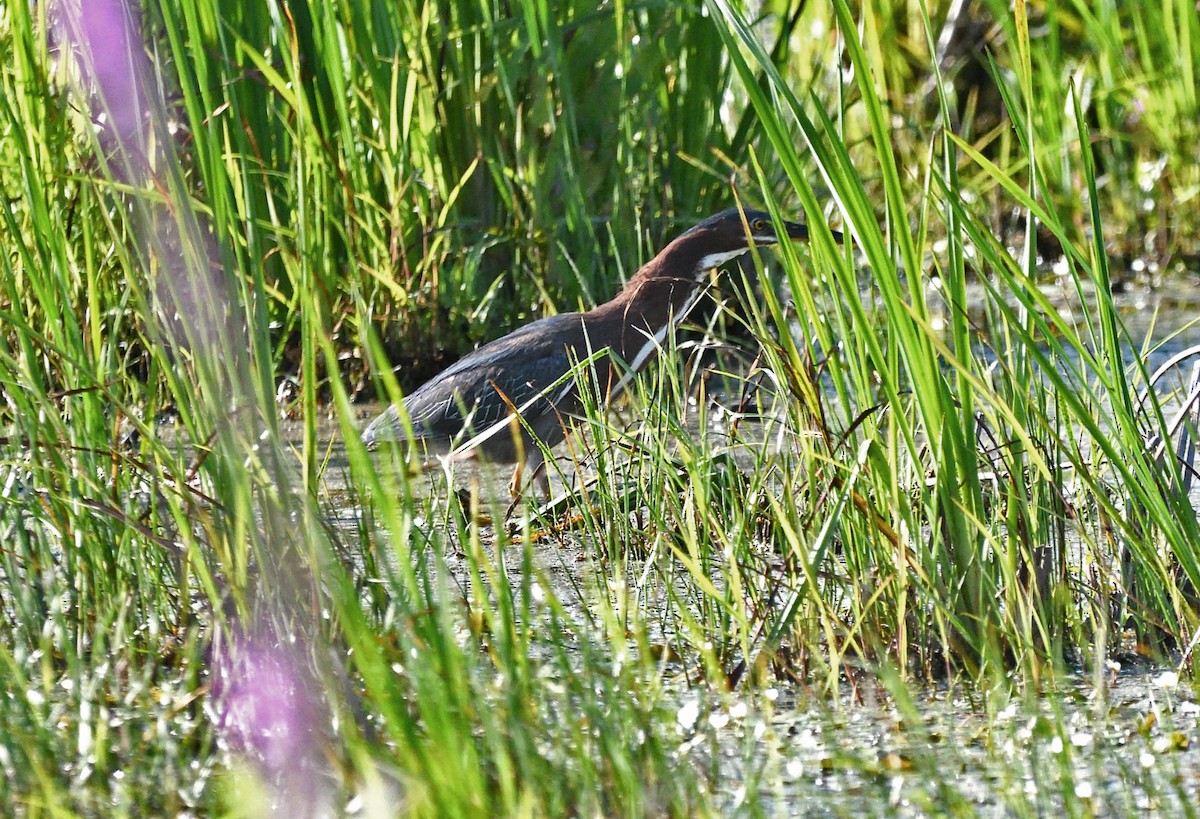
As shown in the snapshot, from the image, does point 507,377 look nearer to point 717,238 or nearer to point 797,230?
point 717,238

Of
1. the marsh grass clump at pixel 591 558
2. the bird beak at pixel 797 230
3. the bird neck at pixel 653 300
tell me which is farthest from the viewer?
the bird beak at pixel 797 230

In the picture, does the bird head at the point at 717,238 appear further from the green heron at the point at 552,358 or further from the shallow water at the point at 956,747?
the shallow water at the point at 956,747

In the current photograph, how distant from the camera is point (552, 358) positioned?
12.9ft

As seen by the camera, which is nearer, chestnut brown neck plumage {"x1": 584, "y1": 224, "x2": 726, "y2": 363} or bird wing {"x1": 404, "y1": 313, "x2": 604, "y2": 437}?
bird wing {"x1": 404, "y1": 313, "x2": 604, "y2": 437}

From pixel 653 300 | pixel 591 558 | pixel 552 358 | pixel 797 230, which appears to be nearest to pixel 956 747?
pixel 591 558

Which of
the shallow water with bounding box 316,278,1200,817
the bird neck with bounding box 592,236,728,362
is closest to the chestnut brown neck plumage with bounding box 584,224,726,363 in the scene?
the bird neck with bounding box 592,236,728,362

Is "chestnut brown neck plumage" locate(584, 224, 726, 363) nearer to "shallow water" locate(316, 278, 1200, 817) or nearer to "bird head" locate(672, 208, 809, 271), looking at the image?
"bird head" locate(672, 208, 809, 271)

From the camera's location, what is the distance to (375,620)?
223 cm

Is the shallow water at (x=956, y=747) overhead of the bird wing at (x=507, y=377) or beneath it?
beneath

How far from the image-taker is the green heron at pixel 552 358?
391 centimetres

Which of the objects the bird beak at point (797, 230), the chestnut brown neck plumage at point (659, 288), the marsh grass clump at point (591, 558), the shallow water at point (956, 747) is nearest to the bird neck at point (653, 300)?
the chestnut brown neck plumage at point (659, 288)

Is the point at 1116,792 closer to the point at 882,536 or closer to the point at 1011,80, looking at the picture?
the point at 882,536

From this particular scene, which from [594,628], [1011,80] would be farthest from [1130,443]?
Result: [1011,80]

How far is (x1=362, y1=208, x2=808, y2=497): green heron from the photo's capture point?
12.8ft
